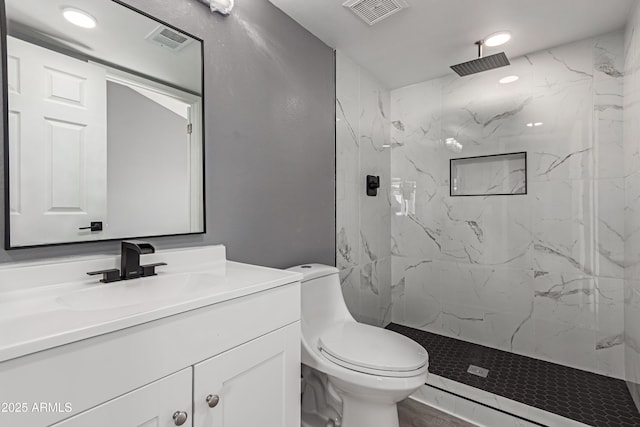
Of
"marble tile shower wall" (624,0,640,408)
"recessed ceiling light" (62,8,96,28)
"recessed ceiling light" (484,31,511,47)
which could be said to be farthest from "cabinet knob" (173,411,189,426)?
"recessed ceiling light" (484,31,511,47)

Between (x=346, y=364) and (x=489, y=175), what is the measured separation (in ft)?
6.29

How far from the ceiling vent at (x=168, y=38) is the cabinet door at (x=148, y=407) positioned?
3.94ft

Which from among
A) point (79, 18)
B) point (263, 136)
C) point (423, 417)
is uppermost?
point (79, 18)

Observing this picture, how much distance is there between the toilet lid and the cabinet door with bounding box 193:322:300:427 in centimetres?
31

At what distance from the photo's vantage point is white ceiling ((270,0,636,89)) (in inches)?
65.6

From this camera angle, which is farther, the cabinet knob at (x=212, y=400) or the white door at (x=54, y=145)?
the white door at (x=54, y=145)

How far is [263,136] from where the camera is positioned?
5.24 feet

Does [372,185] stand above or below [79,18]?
below

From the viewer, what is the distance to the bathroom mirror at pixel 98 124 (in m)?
0.90

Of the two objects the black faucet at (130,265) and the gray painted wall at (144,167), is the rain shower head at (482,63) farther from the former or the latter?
the black faucet at (130,265)

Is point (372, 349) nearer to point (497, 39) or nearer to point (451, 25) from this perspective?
point (451, 25)

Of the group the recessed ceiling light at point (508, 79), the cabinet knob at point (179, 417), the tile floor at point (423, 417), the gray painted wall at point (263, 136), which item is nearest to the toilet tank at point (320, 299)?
the gray painted wall at point (263, 136)

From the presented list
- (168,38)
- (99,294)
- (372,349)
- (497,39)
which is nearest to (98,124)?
(168,38)

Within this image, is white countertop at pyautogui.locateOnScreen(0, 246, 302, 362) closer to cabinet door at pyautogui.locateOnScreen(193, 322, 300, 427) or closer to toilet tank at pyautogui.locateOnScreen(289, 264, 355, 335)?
cabinet door at pyautogui.locateOnScreen(193, 322, 300, 427)
